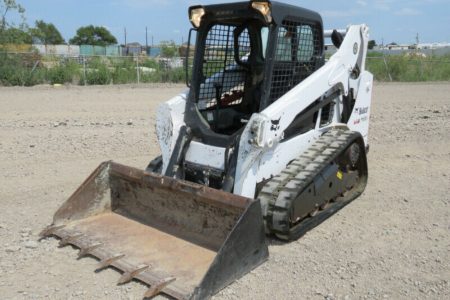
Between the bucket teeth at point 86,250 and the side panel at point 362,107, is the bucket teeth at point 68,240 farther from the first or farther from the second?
the side panel at point 362,107

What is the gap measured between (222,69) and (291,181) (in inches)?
65.2

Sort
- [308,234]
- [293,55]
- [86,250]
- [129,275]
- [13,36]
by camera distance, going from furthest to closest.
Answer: [13,36] < [293,55] < [308,234] < [86,250] < [129,275]

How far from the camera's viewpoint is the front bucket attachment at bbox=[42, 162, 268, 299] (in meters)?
3.61

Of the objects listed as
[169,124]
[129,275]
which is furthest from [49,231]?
[169,124]

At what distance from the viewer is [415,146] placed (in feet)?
26.9

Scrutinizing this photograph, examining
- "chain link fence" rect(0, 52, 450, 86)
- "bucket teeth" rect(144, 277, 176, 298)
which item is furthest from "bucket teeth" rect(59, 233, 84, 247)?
"chain link fence" rect(0, 52, 450, 86)

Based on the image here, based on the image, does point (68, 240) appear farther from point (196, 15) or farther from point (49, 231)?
point (196, 15)

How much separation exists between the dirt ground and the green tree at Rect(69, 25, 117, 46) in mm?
68856

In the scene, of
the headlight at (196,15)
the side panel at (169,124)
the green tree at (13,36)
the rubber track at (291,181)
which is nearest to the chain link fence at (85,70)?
the green tree at (13,36)

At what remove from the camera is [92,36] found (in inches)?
3009

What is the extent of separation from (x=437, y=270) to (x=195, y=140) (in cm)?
241

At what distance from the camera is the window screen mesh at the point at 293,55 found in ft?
15.9

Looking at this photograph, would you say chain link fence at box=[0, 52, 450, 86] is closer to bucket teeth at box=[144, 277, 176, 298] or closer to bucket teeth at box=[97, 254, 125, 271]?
bucket teeth at box=[97, 254, 125, 271]

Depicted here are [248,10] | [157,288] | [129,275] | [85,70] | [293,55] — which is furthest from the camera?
[85,70]
